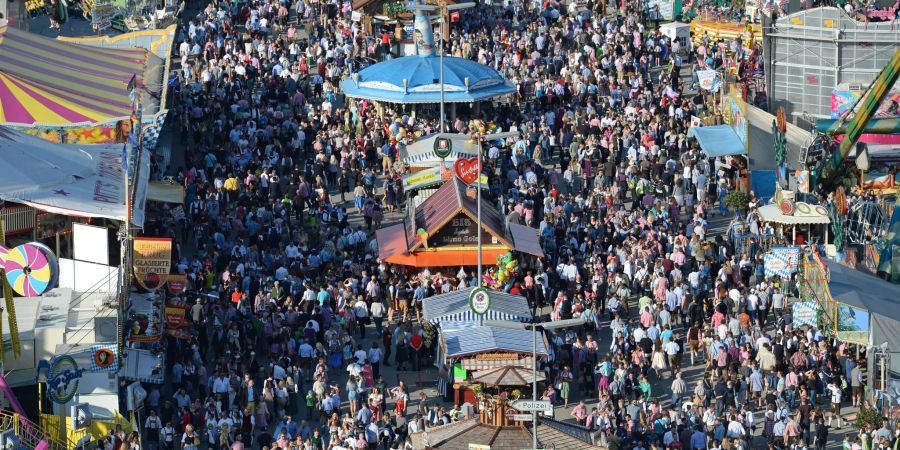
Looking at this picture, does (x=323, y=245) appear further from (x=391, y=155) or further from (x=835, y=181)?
(x=835, y=181)

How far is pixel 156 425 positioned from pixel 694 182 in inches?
773

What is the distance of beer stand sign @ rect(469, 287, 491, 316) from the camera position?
46.6 meters

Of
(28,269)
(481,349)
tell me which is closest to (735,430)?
(481,349)

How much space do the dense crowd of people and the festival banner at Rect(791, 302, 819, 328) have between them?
13.0 inches

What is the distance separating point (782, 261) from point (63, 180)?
15971mm

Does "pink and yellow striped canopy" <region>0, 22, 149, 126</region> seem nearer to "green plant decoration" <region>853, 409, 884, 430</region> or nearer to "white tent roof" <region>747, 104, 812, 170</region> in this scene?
"white tent roof" <region>747, 104, 812, 170</region>

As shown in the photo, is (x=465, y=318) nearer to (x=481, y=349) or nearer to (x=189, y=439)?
(x=481, y=349)

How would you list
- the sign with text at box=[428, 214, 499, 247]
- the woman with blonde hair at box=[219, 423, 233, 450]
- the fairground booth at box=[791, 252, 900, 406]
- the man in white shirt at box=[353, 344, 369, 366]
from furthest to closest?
1. the sign with text at box=[428, 214, 499, 247]
2. the man in white shirt at box=[353, 344, 369, 366]
3. the fairground booth at box=[791, 252, 900, 406]
4. the woman with blonde hair at box=[219, 423, 233, 450]

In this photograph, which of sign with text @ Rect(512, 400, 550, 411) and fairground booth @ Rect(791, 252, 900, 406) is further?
fairground booth @ Rect(791, 252, 900, 406)

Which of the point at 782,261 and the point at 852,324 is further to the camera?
the point at 782,261

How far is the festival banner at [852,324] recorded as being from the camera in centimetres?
4738

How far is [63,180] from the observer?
51656 millimetres

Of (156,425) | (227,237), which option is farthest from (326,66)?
(156,425)

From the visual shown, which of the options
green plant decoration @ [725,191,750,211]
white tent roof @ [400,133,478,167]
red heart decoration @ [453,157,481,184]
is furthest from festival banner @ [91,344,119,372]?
green plant decoration @ [725,191,750,211]
